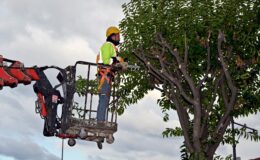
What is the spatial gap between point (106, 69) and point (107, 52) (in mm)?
604

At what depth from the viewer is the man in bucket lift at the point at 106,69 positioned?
1148cm

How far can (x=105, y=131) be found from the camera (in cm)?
1098

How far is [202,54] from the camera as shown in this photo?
18.2 metres

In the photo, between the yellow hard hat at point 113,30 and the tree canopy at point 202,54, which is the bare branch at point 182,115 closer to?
the tree canopy at point 202,54

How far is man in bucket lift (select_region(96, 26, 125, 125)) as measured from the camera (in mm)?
11484

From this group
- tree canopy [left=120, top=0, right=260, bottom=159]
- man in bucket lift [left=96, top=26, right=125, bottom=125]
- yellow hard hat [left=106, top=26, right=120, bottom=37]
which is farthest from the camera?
tree canopy [left=120, top=0, right=260, bottom=159]

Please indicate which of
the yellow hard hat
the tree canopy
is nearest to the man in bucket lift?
the yellow hard hat

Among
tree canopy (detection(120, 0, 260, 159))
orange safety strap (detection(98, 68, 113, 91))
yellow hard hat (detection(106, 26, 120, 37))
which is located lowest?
orange safety strap (detection(98, 68, 113, 91))

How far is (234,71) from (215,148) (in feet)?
9.27

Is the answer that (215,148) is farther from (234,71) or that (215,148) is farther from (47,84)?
(47,84)

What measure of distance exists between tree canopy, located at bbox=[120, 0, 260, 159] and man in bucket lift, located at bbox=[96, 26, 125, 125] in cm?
530

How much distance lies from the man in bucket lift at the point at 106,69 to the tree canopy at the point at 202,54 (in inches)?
209

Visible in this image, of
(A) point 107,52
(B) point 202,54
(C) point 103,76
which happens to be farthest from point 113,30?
(B) point 202,54

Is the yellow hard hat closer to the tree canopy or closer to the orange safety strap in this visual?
the orange safety strap
